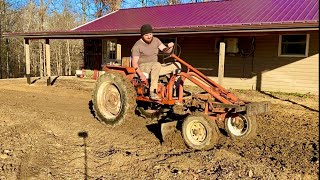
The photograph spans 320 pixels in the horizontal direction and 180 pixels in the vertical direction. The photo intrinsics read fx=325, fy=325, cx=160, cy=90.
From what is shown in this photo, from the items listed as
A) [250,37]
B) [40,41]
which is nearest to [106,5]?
[40,41]

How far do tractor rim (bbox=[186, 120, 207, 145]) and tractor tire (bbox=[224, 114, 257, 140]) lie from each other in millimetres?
778

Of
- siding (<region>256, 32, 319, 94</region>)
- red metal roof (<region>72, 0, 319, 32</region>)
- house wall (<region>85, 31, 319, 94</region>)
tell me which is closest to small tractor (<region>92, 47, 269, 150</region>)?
red metal roof (<region>72, 0, 319, 32</region>)

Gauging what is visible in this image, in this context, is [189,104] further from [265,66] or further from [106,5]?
[106,5]

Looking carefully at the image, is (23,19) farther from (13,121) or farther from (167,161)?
(167,161)

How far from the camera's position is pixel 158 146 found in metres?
5.07

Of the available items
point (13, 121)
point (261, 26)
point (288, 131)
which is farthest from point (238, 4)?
point (13, 121)

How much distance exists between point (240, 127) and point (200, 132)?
925 millimetres

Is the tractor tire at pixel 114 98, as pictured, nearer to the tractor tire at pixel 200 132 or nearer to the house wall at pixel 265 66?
the tractor tire at pixel 200 132

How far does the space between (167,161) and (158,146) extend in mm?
767

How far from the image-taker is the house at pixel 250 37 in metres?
10.9

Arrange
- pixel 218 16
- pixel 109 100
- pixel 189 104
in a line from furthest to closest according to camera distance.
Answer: pixel 218 16 → pixel 109 100 → pixel 189 104

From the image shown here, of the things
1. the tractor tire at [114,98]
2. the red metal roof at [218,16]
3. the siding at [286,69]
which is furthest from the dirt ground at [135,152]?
the siding at [286,69]

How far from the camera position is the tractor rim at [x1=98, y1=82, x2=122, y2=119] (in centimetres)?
631

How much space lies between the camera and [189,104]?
211 inches
